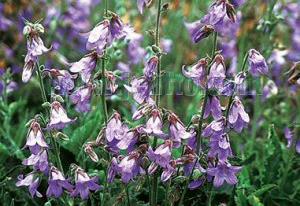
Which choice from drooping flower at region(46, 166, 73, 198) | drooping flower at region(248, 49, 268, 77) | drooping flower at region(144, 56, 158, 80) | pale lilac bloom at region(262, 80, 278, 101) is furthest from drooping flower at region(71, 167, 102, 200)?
pale lilac bloom at region(262, 80, 278, 101)

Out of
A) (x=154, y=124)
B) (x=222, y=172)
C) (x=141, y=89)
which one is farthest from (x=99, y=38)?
(x=222, y=172)

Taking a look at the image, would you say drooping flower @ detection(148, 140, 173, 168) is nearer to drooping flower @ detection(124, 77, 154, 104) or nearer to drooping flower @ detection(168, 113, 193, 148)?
drooping flower @ detection(168, 113, 193, 148)

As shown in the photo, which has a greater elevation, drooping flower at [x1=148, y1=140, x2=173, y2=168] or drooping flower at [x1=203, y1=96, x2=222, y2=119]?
drooping flower at [x1=203, y1=96, x2=222, y2=119]

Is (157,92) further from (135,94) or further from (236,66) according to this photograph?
(236,66)

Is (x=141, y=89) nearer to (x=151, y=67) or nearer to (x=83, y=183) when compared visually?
(x=151, y=67)

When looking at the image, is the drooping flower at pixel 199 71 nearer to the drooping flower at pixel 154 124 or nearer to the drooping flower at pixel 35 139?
the drooping flower at pixel 154 124
